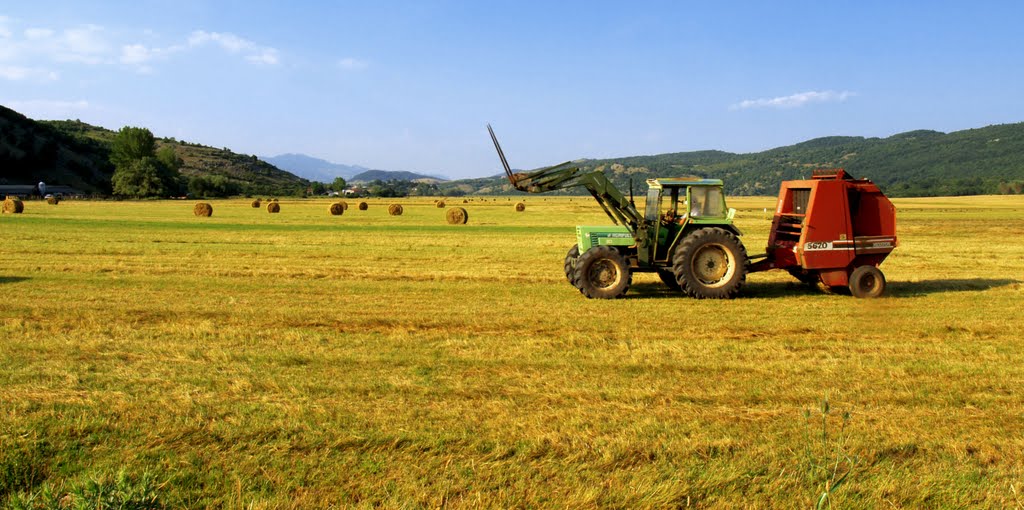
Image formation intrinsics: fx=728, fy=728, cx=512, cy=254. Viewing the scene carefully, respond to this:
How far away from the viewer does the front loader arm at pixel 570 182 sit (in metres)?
11.7

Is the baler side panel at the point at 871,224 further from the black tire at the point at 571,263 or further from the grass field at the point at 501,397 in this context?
the black tire at the point at 571,263

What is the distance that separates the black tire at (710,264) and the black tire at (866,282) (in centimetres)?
194

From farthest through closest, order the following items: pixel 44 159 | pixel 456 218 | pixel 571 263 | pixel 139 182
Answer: pixel 44 159 → pixel 139 182 → pixel 456 218 → pixel 571 263

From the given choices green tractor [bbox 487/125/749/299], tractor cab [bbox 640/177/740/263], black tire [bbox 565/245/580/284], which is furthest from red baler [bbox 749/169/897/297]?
black tire [bbox 565/245/580/284]

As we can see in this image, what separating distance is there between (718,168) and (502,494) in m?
195

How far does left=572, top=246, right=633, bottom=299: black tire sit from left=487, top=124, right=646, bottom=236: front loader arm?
0.56m

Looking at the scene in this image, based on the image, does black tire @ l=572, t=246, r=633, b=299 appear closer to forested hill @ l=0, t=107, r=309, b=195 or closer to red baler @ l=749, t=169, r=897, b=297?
red baler @ l=749, t=169, r=897, b=297

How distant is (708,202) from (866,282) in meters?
3.01

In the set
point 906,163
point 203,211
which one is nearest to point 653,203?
point 203,211

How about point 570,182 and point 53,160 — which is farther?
point 53,160

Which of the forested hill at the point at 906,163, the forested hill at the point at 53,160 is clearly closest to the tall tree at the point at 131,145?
the forested hill at the point at 53,160

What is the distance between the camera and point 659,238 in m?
12.2

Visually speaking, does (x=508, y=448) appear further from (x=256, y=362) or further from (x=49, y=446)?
(x=256, y=362)

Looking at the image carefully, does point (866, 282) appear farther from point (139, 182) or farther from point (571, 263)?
point (139, 182)
